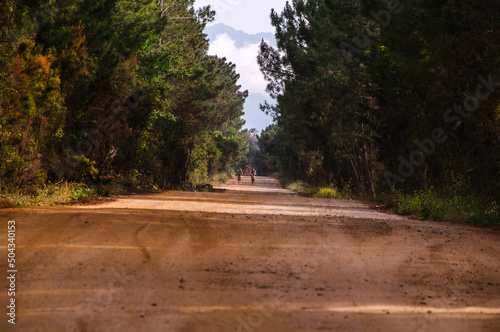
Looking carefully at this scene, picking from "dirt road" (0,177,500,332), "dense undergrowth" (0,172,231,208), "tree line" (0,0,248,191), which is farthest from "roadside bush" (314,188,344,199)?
"dirt road" (0,177,500,332)

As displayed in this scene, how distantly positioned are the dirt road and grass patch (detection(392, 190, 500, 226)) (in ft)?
11.6

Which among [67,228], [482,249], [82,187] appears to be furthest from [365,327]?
[82,187]

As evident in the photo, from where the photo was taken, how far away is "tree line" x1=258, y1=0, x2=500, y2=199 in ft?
49.1

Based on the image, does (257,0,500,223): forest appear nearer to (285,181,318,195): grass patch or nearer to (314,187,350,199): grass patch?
(314,187,350,199): grass patch

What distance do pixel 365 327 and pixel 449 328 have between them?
816 millimetres

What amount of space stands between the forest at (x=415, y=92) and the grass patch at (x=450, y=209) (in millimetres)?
177

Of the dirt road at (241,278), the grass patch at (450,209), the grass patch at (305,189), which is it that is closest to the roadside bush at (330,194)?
the grass patch at (305,189)

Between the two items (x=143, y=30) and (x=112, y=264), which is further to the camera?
(x=143, y=30)

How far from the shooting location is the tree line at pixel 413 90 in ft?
49.1

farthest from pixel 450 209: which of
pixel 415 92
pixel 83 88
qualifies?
pixel 83 88

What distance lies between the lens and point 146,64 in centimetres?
2612

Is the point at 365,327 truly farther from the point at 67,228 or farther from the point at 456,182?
the point at 456,182

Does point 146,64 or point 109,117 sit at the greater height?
point 146,64

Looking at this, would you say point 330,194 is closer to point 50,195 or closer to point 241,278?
point 50,195
